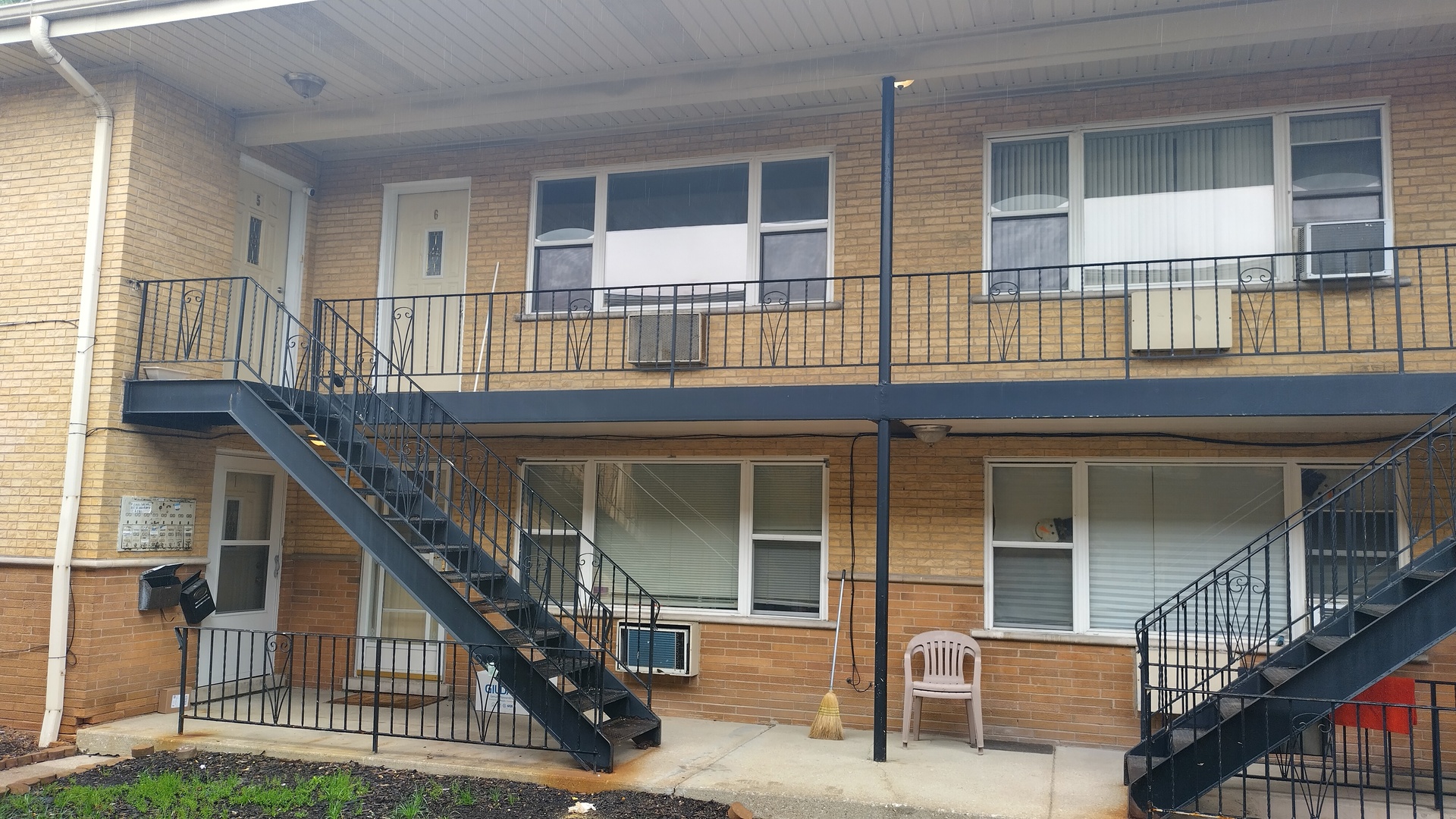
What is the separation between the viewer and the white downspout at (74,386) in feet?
27.1

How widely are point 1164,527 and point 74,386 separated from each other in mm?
8747

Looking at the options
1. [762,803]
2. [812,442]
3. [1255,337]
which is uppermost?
[1255,337]

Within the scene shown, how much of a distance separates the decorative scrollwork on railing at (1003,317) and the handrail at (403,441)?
11.6 ft

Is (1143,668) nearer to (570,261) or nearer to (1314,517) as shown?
(1314,517)

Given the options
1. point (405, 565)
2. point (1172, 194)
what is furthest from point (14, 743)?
point (1172, 194)

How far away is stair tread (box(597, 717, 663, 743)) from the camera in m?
7.45

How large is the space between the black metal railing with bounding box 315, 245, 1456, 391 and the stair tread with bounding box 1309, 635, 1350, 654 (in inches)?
78.0

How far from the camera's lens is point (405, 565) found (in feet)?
25.1

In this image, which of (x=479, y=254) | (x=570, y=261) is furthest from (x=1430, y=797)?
(x=479, y=254)

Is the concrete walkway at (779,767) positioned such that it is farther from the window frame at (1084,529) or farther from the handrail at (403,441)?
the window frame at (1084,529)

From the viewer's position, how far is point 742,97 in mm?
8914

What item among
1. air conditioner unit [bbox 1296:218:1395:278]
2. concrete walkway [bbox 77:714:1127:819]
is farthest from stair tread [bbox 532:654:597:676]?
air conditioner unit [bbox 1296:218:1395:278]

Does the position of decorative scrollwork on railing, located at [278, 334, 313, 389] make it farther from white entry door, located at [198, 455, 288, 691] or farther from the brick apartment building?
white entry door, located at [198, 455, 288, 691]

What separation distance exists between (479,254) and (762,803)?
6.08m
